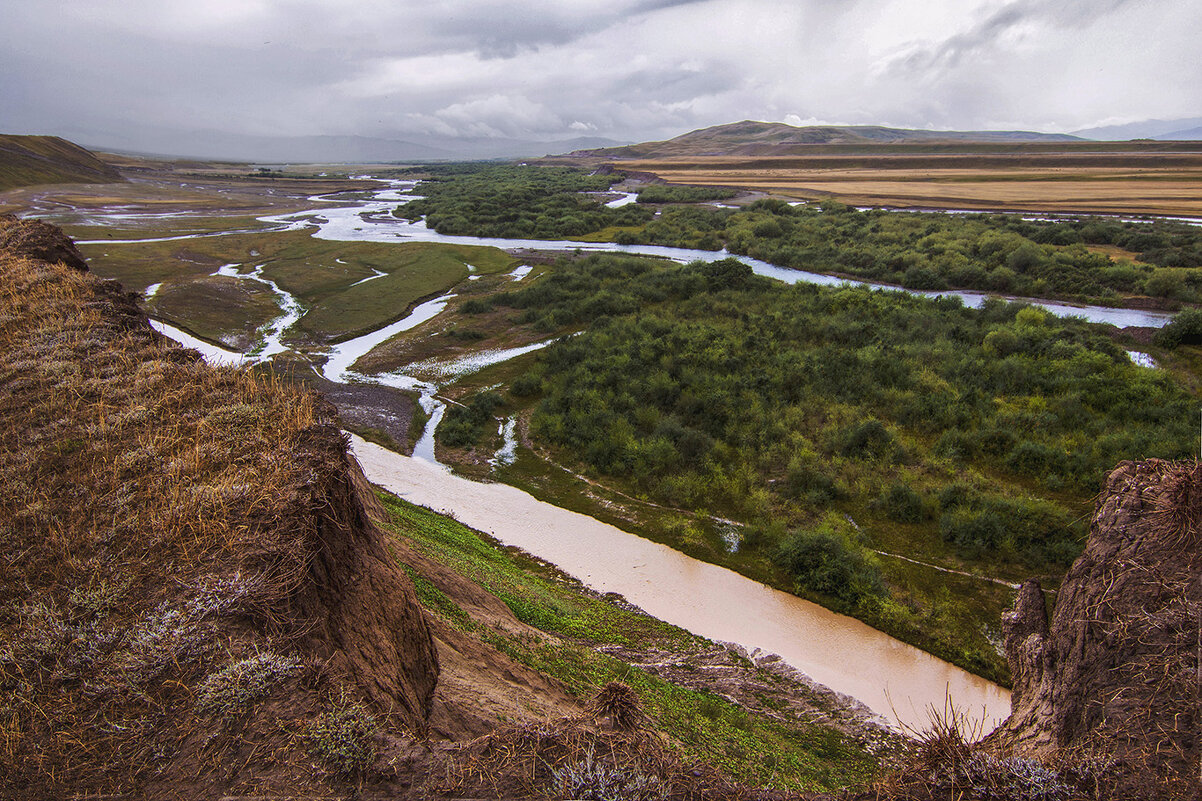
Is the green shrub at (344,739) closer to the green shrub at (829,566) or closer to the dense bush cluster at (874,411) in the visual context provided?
the green shrub at (829,566)

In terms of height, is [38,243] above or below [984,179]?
below

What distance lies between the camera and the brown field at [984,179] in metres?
76.9

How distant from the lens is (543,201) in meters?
99.8

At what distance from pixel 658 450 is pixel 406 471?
Result: 471 inches

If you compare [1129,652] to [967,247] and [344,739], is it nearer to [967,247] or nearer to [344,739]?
[344,739]

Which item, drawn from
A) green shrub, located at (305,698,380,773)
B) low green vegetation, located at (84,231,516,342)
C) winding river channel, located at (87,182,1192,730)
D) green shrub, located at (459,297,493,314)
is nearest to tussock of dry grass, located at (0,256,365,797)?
green shrub, located at (305,698,380,773)

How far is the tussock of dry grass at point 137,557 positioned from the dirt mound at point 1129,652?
850cm

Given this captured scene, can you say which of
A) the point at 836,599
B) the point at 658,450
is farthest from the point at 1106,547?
the point at 658,450

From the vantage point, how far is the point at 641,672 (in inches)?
536

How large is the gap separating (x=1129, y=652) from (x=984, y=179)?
447 ft

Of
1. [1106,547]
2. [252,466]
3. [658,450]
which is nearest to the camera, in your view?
[1106,547]

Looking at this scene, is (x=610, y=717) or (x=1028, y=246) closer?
(x=610, y=717)

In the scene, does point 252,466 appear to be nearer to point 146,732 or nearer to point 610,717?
point 146,732

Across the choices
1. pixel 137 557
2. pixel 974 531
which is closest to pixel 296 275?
pixel 137 557
